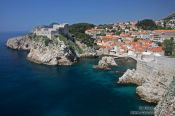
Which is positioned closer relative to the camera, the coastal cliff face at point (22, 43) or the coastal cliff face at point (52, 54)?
the coastal cliff face at point (52, 54)

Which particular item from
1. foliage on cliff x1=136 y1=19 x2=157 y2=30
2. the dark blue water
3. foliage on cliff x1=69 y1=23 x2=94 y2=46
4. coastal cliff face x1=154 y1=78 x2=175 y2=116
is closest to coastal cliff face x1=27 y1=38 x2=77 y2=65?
the dark blue water

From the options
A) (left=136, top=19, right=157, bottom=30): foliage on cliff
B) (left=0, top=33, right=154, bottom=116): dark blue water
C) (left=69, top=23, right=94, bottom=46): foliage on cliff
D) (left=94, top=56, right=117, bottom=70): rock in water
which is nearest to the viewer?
(left=0, top=33, right=154, bottom=116): dark blue water

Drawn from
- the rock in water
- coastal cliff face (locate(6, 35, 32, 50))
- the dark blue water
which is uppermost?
coastal cliff face (locate(6, 35, 32, 50))

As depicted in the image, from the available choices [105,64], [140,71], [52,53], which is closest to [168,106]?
[140,71]

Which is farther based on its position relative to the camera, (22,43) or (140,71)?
(22,43)

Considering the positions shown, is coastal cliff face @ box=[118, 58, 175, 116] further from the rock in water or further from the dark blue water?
the rock in water

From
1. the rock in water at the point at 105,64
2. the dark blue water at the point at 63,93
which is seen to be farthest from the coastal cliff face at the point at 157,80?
the rock in water at the point at 105,64

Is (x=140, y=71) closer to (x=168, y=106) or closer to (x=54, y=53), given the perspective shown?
(x=168, y=106)

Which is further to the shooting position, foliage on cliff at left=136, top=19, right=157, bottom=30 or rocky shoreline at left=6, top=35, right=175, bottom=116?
foliage on cliff at left=136, top=19, right=157, bottom=30

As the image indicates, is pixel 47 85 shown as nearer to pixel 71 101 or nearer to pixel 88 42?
pixel 71 101

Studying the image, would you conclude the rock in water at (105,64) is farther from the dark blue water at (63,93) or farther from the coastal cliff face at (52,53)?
the coastal cliff face at (52,53)
